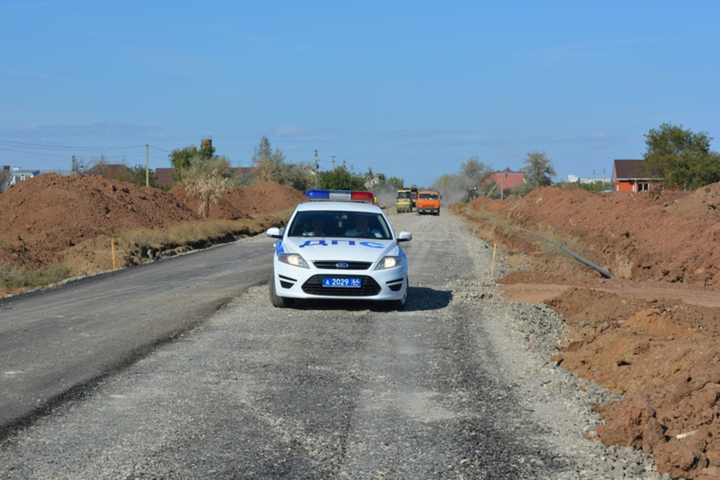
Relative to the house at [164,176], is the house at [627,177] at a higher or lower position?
lower

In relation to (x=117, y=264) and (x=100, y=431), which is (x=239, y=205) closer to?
(x=117, y=264)

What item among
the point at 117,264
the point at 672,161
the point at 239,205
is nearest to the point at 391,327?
the point at 117,264

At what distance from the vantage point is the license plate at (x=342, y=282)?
1186cm

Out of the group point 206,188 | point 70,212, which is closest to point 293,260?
point 70,212

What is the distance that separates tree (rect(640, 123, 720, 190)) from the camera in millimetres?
63312

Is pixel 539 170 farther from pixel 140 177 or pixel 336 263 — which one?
pixel 336 263

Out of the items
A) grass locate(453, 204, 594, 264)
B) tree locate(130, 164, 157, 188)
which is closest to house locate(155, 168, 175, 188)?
tree locate(130, 164, 157, 188)

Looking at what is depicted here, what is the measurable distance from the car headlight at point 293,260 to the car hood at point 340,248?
0.22 feet

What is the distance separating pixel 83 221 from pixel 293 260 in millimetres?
24555

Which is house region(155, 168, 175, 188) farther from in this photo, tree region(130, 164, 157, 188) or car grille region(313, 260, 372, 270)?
car grille region(313, 260, 372, 270)

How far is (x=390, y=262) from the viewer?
40.2 feet

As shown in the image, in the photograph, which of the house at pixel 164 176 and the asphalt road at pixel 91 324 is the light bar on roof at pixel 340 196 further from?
the house at pixel 164 176

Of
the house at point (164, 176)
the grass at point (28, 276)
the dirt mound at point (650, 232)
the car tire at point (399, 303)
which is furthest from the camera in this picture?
A: the house at point (164, 176)

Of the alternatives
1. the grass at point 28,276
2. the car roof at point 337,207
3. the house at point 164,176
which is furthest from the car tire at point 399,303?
the house at point 164,176
